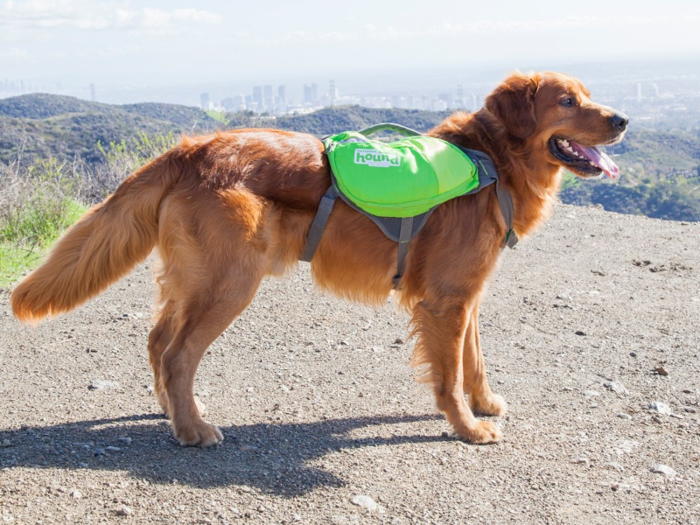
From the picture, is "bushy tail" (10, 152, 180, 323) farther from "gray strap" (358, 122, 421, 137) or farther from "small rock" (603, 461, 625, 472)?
"small rock" (603, 461, 625, 472)

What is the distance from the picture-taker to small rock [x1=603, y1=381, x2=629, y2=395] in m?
4.51

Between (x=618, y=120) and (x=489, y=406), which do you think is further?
(x=489, y=406)

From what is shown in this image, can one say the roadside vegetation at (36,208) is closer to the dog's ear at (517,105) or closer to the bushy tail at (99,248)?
the bushy tail at (99,248)

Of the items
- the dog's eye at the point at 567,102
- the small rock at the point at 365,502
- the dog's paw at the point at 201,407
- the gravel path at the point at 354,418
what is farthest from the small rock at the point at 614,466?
the dog's paw at the point at 201,407

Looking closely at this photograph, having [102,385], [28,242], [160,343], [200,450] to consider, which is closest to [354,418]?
[200,450]

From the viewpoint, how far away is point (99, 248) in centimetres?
365

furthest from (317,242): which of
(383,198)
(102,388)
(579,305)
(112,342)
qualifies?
(579,305)

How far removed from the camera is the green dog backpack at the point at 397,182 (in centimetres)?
370

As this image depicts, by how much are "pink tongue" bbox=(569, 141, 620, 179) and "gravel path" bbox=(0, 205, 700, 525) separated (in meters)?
1.53

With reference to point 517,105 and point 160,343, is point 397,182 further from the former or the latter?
point 160,343

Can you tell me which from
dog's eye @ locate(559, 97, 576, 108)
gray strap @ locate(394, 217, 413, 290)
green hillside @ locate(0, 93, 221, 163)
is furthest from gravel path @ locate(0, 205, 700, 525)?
green hillside @ locate(0, 93, 221, 163)

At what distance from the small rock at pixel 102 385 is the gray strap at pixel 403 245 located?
209 cm

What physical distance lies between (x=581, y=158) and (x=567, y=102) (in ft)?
1.14

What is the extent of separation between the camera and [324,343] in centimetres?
526
